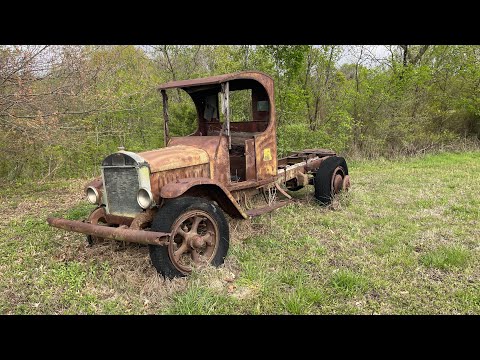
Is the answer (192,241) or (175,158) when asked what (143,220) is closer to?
(192,241)

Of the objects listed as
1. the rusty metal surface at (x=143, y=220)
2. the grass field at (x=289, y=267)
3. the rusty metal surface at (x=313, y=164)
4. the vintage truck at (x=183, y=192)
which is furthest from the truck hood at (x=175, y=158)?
the rusty metal surface at (x=313, y=164)

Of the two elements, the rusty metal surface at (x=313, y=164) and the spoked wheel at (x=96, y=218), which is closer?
the spoked wheel at (x=96, y=218)

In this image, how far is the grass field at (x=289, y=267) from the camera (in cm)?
329

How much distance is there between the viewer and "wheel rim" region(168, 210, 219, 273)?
3.70 metres

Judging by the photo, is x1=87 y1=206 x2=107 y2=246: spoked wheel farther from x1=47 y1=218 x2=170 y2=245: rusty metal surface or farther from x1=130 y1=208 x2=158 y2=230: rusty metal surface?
x1=130 y1=208 x2=158 y2=230: rusty metal surface

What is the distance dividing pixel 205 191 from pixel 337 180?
10.6ft

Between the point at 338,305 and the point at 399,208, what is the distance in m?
3.56

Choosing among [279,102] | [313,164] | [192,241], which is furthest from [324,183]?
[279,102]

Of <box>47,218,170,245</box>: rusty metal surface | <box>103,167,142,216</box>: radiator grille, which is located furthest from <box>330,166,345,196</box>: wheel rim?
<box>47,218,170,245</box>: rusty metal surface

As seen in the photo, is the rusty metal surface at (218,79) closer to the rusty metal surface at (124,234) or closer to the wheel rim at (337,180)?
the wheel rim at (337,180)

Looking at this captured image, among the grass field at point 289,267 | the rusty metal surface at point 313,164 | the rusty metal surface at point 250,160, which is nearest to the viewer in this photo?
the grass field at point 289,267

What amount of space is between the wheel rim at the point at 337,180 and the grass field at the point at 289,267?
0.74ft

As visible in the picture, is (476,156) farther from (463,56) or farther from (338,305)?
(338,305)

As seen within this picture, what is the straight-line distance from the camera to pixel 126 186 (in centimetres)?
409
